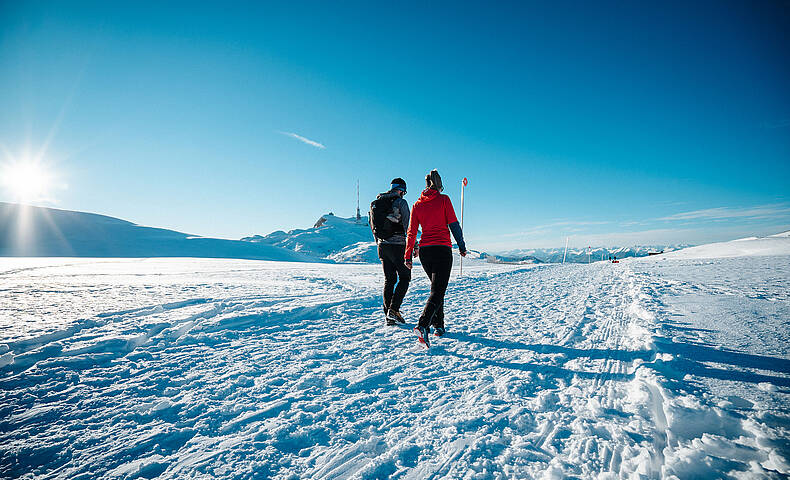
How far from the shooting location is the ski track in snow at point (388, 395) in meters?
1.75

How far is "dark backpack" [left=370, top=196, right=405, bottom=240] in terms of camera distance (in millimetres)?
4773

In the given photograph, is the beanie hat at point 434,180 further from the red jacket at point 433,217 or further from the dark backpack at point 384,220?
the dark backpack at point 384,220

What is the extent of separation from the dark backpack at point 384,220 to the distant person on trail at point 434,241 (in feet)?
1.86

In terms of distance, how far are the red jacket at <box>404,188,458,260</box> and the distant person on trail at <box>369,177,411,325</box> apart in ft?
1.74

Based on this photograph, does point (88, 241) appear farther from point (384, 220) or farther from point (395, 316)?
point (395, 316)

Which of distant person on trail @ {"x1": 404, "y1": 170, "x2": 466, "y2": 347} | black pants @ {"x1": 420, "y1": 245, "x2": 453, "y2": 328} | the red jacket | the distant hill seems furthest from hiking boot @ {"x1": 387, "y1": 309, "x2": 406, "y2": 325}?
the distant hill

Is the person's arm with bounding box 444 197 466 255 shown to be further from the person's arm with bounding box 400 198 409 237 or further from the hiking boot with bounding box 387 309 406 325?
the hiking boot with bounding box 387 309 406 325

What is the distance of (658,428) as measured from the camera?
196cm

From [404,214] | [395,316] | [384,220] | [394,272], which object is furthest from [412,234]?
[395,316]

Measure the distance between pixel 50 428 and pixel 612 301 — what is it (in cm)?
858

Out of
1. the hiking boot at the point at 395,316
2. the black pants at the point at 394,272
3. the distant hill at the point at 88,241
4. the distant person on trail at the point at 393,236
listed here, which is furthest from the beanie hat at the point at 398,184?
the distant hill at the point at 88,241

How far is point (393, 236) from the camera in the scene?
4801 millimetres

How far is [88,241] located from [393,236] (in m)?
33.3

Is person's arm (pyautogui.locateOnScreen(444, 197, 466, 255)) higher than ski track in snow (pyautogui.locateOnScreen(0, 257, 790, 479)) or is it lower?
higher
